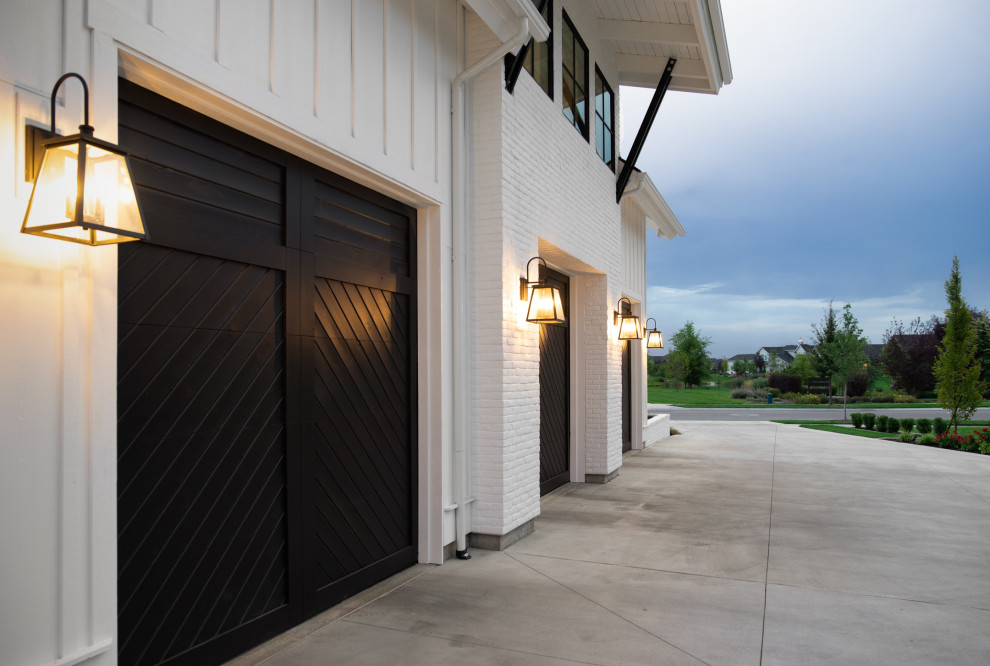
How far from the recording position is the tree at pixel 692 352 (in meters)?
46.2

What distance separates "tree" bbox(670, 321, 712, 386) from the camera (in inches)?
1821

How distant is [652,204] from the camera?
42.1 feet

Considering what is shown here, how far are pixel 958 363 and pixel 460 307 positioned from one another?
14.7 m

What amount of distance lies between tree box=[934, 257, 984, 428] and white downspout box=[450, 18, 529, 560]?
1428 centimetres

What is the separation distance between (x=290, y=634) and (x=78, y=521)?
1685mm

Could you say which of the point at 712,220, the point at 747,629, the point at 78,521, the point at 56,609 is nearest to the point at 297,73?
the point at 78,521

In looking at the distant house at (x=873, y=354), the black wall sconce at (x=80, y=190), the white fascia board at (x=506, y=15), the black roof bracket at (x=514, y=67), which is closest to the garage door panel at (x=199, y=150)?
the black wall sconce at (x=80, y=190)

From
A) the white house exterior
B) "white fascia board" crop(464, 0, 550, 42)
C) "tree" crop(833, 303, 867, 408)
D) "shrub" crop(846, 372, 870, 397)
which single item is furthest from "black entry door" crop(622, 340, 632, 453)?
"shrub" crop(846, 372, 870, 397)

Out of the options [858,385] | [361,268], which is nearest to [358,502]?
[361,268]

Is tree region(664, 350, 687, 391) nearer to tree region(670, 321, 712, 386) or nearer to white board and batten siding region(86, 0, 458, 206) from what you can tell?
tree region(670, 321, 712, 386)

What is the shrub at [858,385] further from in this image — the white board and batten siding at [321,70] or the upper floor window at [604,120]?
the white board and batten siding at [321,70]

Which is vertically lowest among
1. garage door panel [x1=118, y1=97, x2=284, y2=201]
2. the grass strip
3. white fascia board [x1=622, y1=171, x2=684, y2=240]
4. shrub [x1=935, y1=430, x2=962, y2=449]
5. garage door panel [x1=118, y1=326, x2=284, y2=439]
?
the grass strip

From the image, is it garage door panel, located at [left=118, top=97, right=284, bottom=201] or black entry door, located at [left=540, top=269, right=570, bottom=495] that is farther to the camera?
black entry door, located at [left=540, top=269, right=570, bottom=495]

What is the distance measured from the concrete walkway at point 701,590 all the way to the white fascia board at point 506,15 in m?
4.36
